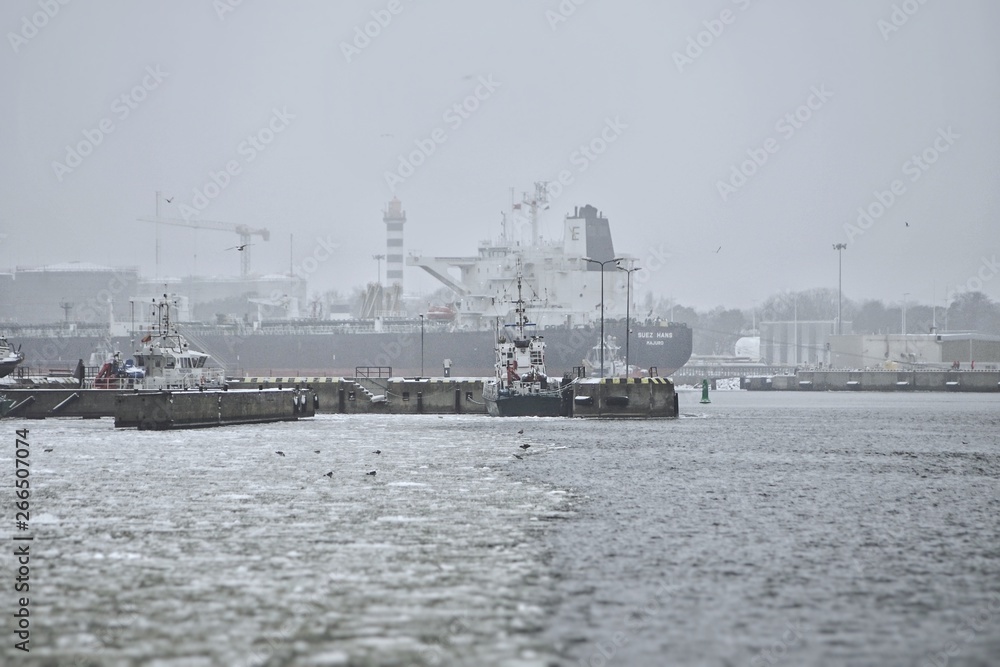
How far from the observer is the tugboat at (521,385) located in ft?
171

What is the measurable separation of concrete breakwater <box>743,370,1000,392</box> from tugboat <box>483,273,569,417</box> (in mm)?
60578

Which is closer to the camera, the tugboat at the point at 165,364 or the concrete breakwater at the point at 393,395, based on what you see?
the tugboat at the point at 165,364

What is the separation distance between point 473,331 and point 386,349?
1205 cm

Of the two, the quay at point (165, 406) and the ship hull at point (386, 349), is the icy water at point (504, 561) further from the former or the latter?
the ship hull at point (386, 349)

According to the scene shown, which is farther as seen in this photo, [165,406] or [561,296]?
[561,296]

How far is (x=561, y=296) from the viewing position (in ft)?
346

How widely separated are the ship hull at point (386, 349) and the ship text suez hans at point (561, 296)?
0.16 meters

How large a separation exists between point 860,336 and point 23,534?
132932 mm

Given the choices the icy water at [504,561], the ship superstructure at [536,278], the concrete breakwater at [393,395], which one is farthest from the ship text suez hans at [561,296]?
the icy water at [504,561]

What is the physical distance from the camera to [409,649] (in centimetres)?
1014

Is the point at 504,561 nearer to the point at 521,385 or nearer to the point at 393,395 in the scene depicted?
the point at 521,385

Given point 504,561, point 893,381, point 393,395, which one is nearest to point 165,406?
point 393,395

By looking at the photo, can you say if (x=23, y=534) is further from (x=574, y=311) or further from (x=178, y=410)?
(x=574, y=311)

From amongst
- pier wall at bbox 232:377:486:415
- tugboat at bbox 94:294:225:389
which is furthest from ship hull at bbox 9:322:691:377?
tugboat at bbox 94:294:225:389
